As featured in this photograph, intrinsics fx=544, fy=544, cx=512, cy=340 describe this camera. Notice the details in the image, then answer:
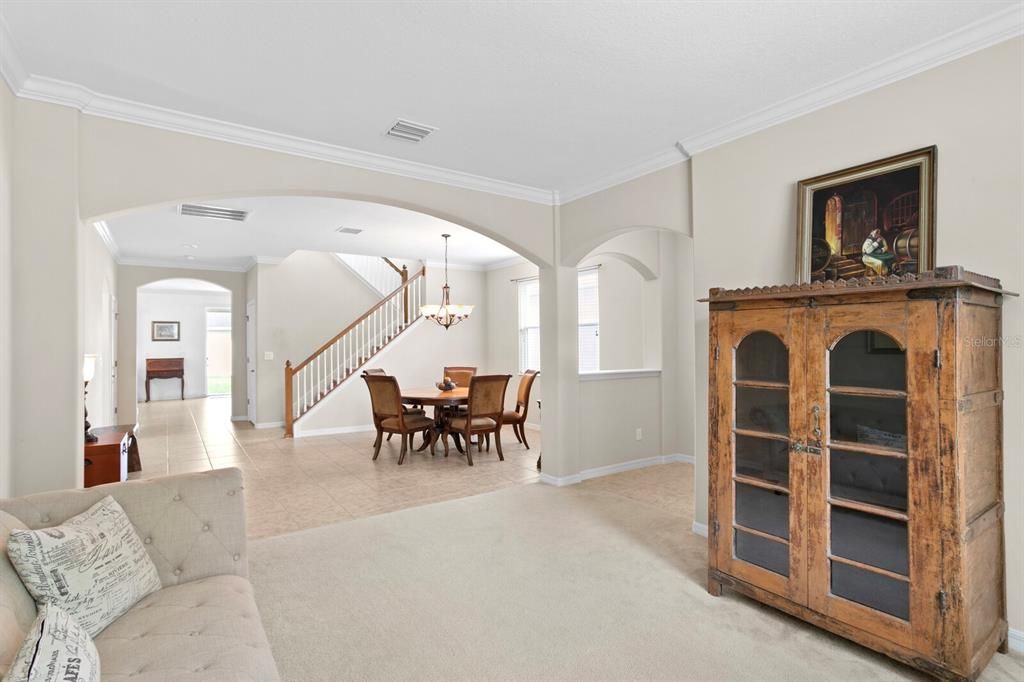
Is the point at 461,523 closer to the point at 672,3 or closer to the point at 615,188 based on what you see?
the point at 615,188

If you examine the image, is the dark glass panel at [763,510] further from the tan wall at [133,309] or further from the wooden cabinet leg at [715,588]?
the tan wall at [133,309]

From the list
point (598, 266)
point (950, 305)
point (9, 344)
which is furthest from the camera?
point (598, 266)

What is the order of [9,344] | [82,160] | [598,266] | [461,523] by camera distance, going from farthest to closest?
[598,266] → [461,523] → [82,160] → [9,344]

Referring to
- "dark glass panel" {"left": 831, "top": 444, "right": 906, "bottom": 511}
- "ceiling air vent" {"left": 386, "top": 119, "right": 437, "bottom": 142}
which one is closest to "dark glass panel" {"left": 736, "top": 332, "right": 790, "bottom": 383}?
"dark glass panel" {"left": 831, "top": 444, "right": 906, "bottom": 511}

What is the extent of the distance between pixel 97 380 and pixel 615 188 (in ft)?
19.0

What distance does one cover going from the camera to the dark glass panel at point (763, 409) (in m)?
2.50

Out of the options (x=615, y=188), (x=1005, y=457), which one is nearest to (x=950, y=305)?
(x=1005, y=457)

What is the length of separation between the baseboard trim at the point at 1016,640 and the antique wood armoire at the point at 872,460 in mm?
40

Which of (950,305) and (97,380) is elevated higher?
(950,305)

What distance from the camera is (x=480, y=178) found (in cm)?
440

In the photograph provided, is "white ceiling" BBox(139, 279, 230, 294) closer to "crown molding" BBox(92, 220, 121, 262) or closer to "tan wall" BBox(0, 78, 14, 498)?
"crown molding" BBox(92, 220, 121, 262)

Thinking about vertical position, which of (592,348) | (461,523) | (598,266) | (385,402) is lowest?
(461,523)

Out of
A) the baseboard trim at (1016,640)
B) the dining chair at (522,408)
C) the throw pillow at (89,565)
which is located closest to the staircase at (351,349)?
the dining chair at (522,408)

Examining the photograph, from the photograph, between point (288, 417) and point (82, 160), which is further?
point (288, 417)
